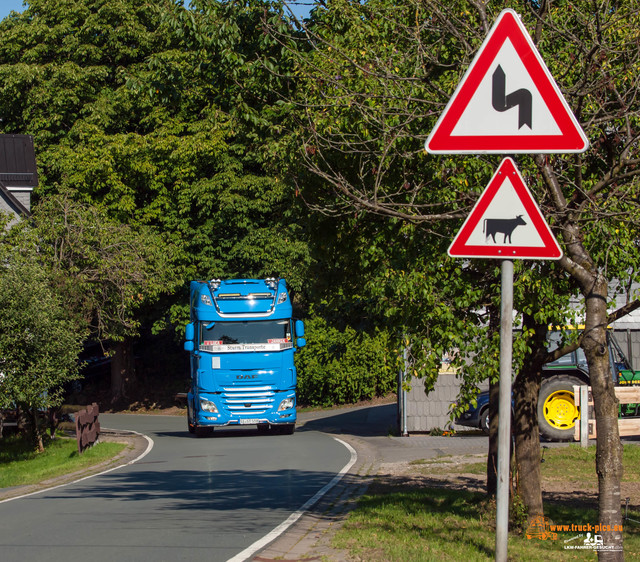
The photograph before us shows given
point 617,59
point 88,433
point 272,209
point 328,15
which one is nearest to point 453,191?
point 617,59

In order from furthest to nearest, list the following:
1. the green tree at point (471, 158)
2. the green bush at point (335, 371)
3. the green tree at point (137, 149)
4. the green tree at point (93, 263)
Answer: the green tree at point (137, 149)
the green bush at point (335, 371)
the green tree at point (93, 263)
the green tree at point (471, 158)

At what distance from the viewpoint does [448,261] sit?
8148 mm

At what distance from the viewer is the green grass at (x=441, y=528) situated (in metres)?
7.89

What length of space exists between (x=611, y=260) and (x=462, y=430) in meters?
17.1

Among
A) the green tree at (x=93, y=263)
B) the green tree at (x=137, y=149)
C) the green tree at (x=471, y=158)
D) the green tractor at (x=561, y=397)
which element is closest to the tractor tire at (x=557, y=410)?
the green tractor at (x=561, y=397)

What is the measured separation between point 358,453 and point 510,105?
15228mm

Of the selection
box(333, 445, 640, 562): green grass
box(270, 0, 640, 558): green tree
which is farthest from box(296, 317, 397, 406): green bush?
box(270, 0, 640, 558): green tree

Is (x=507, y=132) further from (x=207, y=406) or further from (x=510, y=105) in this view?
(x=207, y=406)

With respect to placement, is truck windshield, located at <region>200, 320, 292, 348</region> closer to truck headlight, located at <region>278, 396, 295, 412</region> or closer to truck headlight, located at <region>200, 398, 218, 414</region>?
truck headlight, located at <region>200, 398, 218, 414</region>

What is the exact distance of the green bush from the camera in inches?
1299

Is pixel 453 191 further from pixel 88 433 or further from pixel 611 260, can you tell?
pixel 88 433

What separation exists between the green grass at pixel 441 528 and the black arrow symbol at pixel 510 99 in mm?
4067

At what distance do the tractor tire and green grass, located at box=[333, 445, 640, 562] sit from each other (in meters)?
6.87

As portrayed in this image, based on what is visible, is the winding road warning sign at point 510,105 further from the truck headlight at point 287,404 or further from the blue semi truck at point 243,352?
the truck headlight at point 287,404
